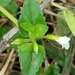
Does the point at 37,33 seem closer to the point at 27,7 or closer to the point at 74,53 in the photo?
the point at 27,7

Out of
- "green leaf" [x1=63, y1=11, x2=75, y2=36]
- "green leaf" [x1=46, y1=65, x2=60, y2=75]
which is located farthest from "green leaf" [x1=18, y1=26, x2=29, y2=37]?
"green leaf" [x1=46, y1=65, x2=60, y2=75]

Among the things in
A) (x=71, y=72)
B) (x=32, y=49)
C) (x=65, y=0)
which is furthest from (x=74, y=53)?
(x=32, y=49)

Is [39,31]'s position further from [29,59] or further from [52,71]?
[52,71]

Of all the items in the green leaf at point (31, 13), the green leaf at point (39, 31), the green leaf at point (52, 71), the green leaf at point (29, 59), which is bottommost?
the green leaf at point (52, 71)

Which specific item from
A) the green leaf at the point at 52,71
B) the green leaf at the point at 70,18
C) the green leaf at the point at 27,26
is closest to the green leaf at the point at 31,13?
the green leaf at the point at 27,26

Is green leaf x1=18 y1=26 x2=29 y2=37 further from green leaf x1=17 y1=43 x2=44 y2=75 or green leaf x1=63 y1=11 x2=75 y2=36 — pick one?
green leaf x1=63 y1=11 x2=75 y2=36

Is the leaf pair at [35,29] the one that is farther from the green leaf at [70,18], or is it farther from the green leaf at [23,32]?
the green leaf at [70,18]
